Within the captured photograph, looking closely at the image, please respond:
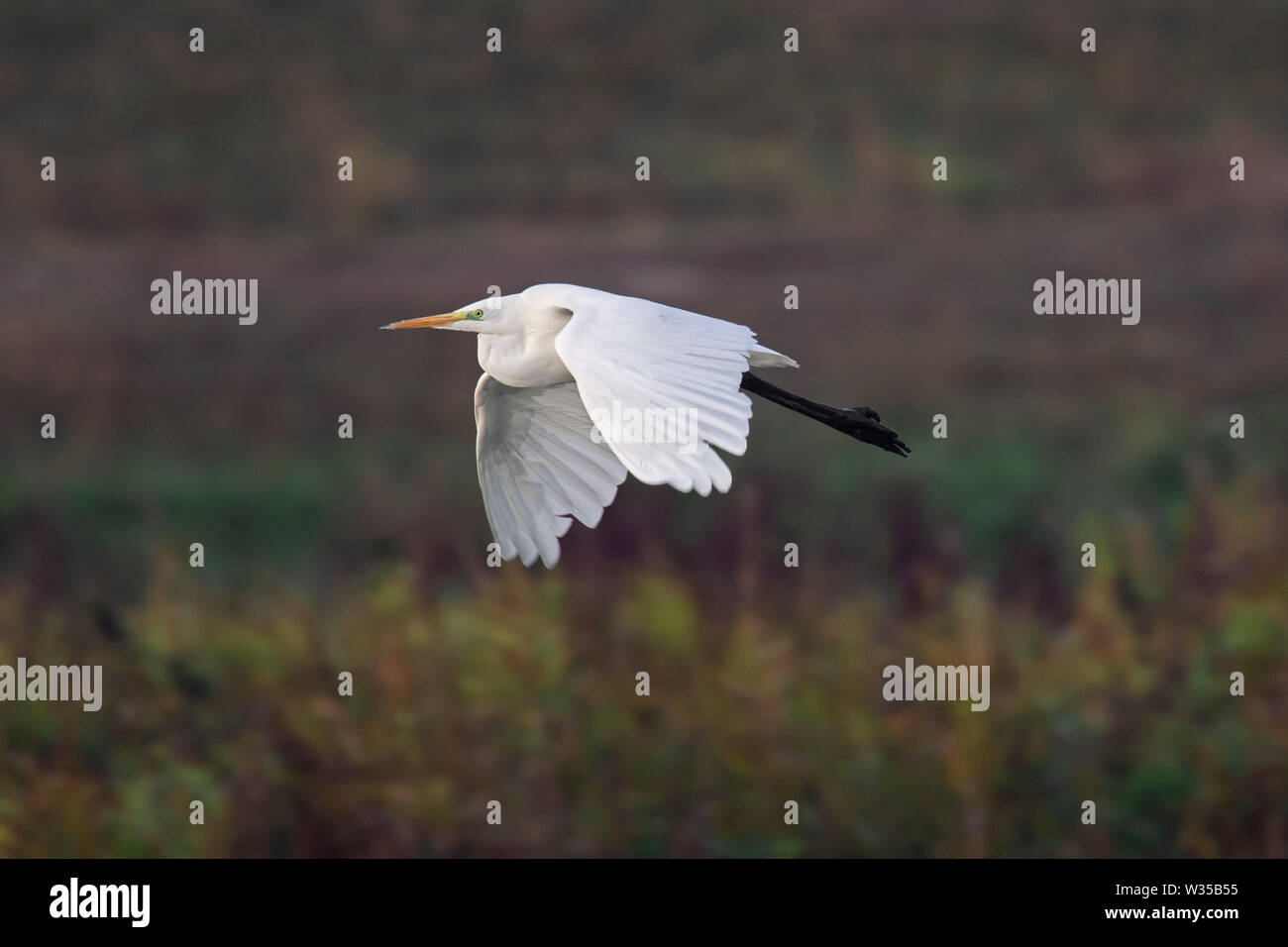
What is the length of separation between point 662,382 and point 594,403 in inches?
5.5

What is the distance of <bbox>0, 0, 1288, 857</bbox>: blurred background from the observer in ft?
19.0

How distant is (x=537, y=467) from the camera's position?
4699 mm

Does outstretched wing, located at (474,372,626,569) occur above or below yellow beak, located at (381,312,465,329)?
below

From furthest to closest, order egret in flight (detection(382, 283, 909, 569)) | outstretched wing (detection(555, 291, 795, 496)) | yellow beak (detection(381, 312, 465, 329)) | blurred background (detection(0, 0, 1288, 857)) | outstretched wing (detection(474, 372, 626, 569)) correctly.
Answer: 1. blurred background (detection(0, 0, 1288, 857))
2. outstretched wing (detection(474, 372, 626, 569))
3. yellow beak (detection(381, 312, 465, 329))
4. egret in flight (detection(382, 283, 909, 569))
5. outstretched wing (detection(555, 291, 795, 496))

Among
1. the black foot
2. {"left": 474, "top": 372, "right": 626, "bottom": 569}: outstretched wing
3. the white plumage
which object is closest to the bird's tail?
the black foot

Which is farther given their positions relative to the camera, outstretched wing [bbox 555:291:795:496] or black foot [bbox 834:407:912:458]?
black foot [bbox 834:407:912:458]

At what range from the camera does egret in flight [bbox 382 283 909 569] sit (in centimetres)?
332

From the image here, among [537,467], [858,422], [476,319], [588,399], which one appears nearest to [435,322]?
[476,319]

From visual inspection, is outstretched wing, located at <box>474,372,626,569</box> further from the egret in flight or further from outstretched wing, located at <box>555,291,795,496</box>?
outstretched wing, located at <box>555,291,795,496</box>

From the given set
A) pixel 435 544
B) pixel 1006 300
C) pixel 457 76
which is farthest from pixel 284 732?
pixel 457 76

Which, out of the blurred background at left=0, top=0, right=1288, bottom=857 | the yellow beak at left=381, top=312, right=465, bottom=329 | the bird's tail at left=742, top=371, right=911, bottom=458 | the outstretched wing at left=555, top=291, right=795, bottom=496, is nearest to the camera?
the outstretched wing at left=555, top=291, right=795, bottom=496

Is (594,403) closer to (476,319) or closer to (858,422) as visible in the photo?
(476,319)

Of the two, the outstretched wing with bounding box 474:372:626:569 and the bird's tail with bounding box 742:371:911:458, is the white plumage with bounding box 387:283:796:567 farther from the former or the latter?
the bird's tail with bounding box 742:371:911:458
